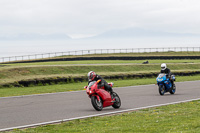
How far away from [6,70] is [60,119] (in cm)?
2043

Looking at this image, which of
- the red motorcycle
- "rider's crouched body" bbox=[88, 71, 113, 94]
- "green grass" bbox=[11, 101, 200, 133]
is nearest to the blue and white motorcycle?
the red motorcycle

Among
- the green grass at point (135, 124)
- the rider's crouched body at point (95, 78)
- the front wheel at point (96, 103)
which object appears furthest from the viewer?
the rider's crouched body at point (95, 78)

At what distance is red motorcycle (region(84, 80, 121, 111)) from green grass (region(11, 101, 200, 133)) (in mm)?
1657

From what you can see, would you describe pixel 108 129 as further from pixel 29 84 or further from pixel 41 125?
pixel 29 84

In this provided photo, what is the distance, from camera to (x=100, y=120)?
1033cm

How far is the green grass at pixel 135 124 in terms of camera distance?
8.27 meters

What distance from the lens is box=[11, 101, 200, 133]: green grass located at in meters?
8.27

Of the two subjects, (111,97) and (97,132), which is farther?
(111,97)

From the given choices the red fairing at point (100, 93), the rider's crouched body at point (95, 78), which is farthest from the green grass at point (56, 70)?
the red fairing at point (100, 93)

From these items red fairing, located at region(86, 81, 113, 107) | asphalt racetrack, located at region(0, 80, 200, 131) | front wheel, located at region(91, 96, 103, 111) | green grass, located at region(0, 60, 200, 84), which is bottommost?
asphalt racetrack, located at region(0, 80, 200, 131)

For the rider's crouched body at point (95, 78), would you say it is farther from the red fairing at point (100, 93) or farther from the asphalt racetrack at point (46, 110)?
the asphalt racetrack at point (46, 110)

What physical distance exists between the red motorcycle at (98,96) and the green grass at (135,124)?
1657 millimetres

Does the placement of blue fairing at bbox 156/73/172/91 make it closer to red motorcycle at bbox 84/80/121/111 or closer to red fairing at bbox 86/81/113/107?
red motorcycle at bbox 84/80/121/111

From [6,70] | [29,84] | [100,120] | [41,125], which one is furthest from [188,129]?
[6,70]
